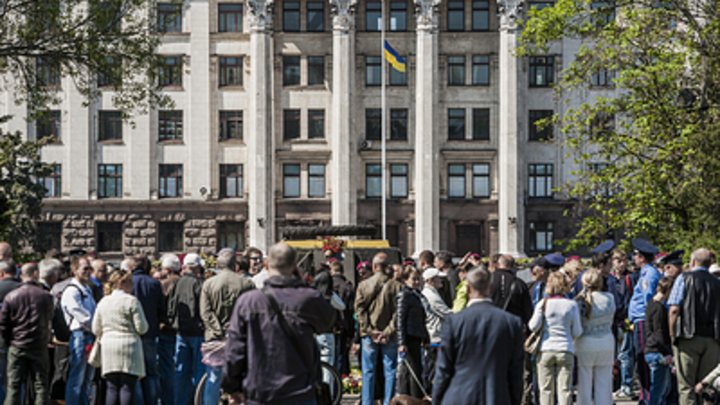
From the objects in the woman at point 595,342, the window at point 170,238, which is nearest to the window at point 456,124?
the window at point 170,238

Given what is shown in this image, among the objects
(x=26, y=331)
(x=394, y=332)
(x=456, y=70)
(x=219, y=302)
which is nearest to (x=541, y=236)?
(x=456, y=70)

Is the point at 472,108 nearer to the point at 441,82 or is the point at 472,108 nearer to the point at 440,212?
the point at 441,82

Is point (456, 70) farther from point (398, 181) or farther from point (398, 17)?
point (398, 181)

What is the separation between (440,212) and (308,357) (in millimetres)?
40292

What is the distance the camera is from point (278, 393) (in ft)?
22.0

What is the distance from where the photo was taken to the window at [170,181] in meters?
47.1

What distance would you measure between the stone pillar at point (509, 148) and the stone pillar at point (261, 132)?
1246cm

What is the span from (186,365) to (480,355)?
20.0ft

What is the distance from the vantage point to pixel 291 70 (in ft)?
156

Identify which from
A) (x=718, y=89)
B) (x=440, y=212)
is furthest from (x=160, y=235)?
(x=718, y=89)

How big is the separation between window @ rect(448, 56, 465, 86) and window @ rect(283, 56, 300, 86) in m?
8.45

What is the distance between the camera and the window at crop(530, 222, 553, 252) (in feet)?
155

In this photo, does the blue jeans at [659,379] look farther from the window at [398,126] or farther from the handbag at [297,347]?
the window at [398,126]

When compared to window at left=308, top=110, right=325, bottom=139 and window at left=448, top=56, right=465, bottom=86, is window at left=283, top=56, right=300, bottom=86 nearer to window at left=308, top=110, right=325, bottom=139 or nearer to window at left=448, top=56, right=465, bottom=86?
window at left=308, top=110, right=325, bottom=139
